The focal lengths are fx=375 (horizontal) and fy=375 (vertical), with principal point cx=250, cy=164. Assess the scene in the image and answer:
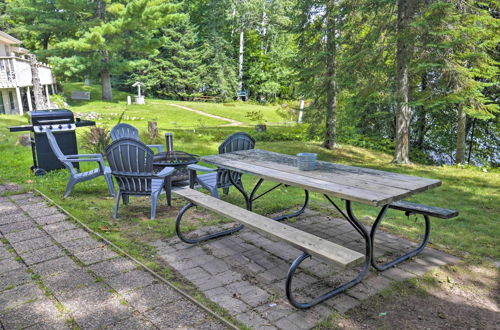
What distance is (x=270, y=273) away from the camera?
Answer: 3.11 m

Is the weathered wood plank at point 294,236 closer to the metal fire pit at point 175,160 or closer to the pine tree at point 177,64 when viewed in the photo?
the metal fire pit at point 175,160

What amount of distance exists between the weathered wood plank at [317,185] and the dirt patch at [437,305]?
2.42 ft

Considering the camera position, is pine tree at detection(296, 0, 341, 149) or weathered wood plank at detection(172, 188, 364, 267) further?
pine tree at detection(296, 0, 341, 149)

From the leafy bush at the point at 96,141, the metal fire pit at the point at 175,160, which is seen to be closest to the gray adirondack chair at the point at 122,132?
the metal fire pit at the point at 175,160

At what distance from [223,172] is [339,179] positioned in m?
1.97

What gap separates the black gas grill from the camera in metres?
6.09

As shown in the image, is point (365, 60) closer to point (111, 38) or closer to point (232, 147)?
point (232, 147)

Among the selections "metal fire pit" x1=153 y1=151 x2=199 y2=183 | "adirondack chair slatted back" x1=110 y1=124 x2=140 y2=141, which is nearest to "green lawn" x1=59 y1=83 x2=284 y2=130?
"adirondack chair slatted back" x1=110 y1=124 x2=140 y2=141

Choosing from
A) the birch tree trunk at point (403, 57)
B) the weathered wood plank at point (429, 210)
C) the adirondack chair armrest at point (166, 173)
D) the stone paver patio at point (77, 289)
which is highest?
the birch tree trunk at point (403, 57)

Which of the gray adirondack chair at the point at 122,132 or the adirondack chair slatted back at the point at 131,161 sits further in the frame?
the gray adirondack chair at the point at 122,132

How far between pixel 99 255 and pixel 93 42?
20676 millimetres

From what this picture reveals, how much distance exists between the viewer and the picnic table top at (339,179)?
9.24ft

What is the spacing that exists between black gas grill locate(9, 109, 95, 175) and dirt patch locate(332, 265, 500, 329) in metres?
5.48

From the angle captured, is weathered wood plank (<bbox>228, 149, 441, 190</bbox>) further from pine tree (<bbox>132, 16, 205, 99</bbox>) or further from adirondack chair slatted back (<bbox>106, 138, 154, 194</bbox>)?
pine tree (<bbox>132, 16, 205, 99</bbox>)
